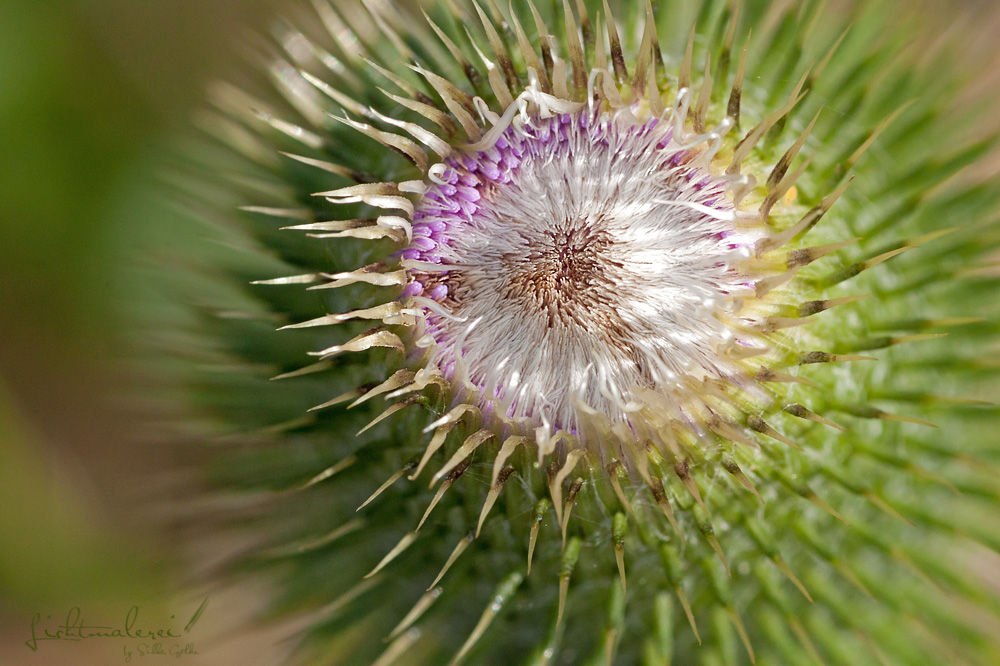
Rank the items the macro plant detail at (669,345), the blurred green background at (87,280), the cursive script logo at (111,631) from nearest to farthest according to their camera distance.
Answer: the macro plant detail at (669,345), the cursive script logo at (111,631), the blurred green background at (87,280)

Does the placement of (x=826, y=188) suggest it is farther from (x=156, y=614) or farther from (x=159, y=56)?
(x=159, y=56)

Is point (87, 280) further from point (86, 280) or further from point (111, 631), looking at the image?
point (111, 631)

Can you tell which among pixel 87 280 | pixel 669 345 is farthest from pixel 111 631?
pixel 669 345

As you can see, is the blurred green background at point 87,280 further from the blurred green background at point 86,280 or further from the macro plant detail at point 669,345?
the macro plant detail at point 669,345

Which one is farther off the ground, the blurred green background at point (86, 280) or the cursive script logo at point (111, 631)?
the blurred green background at point (86, 280)

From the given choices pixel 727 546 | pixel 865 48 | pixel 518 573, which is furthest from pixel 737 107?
pixel 518 573

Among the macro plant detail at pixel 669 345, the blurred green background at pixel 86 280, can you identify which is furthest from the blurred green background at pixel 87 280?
the macro plant detail at pixel 669 345

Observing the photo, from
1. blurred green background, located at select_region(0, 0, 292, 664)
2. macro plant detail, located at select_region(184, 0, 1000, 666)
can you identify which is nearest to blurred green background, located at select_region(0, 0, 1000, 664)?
blurred green background, located at select_region(0, 0, 292, 664)
